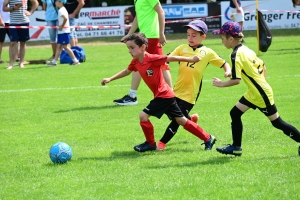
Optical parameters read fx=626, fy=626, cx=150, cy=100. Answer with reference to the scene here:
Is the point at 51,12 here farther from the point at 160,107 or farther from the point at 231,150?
the point at 231,150

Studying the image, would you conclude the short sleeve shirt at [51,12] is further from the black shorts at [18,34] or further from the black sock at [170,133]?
the black sock at [170,133]

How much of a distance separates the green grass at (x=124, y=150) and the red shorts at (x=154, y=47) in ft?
3.17

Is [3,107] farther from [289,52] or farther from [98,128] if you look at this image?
[289,52]

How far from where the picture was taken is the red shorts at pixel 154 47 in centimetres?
1047

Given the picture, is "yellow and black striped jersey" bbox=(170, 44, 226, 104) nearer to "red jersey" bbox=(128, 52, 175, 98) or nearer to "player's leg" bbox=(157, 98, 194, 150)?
"player's leg" bbox=(157, 98, 194, 150)

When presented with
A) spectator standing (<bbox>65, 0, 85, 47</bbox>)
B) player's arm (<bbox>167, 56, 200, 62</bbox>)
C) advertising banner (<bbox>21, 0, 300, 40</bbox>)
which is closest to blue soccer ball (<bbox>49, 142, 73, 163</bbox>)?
player's arm (<bbox>167, 56, 200, 62</bbox>)

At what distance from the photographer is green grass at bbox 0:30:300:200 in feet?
18.7

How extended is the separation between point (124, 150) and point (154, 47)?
135 inches

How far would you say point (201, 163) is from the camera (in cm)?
660

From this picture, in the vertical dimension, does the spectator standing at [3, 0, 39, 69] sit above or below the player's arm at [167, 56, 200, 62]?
below

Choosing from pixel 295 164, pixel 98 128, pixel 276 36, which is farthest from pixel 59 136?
pixel 276 36

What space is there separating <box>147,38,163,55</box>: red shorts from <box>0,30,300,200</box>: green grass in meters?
0.97

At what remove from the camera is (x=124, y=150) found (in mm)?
7449

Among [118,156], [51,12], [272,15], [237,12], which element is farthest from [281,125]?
[272,15]
